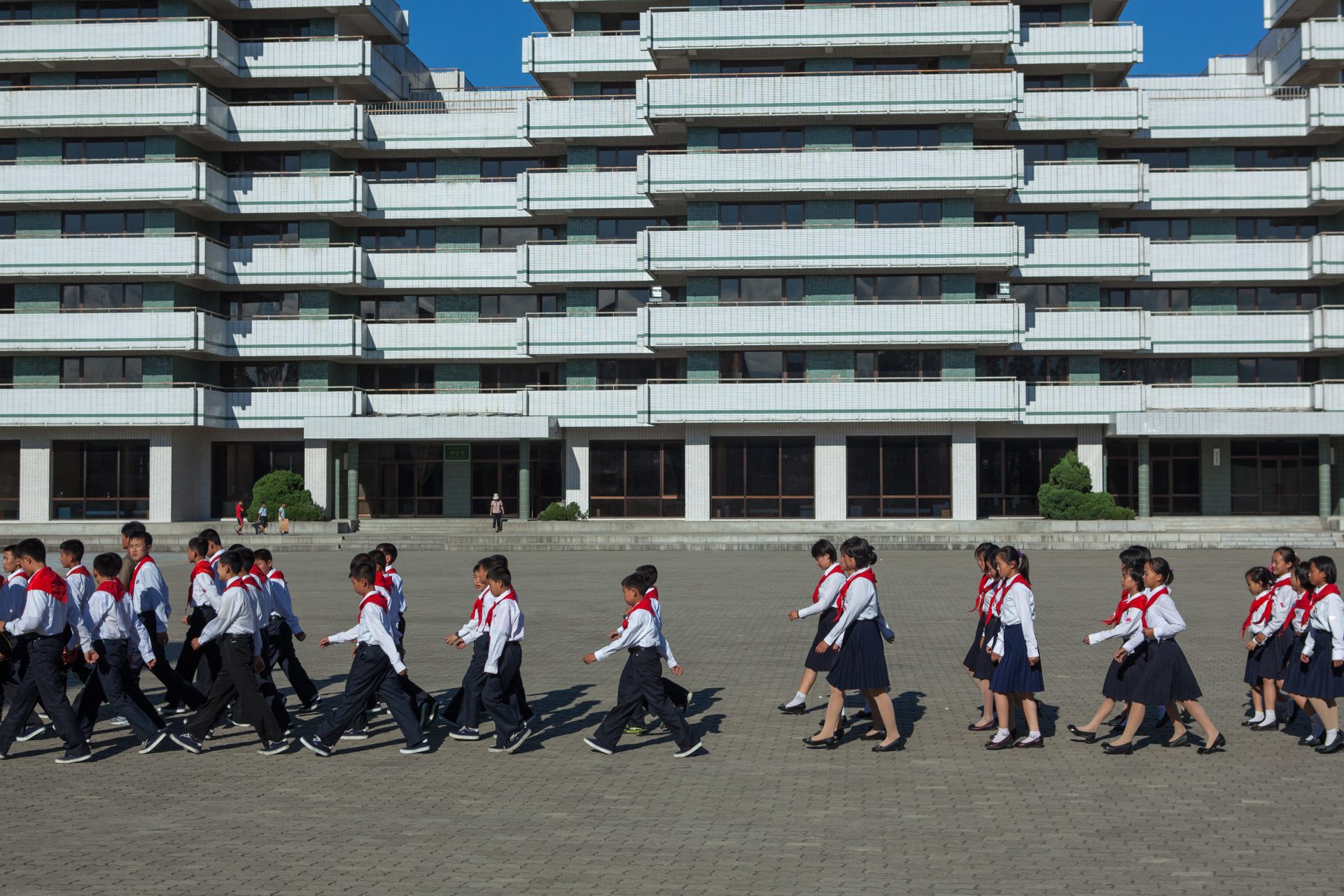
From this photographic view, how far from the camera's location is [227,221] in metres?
52.3

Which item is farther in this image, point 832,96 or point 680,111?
point 680,111

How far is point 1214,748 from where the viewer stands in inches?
445

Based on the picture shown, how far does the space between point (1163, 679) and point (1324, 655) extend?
1461mm

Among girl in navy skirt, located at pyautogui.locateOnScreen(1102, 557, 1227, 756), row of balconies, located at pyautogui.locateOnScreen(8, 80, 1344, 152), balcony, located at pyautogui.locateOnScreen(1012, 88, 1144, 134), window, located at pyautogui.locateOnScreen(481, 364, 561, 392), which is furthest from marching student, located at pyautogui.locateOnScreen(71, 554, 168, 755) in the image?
balcony, located at pyautogui.locateOnScreen(1012, 88, 1144, 134)

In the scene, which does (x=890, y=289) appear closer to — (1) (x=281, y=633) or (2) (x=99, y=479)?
(2) (x=99, y=479)

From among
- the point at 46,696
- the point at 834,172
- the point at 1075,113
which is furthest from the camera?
the point at 1075,113

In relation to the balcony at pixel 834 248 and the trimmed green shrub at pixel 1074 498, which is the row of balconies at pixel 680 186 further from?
the trimmed green shrub at pixel 1074 498

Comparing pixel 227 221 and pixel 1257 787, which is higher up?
pixel 227 221

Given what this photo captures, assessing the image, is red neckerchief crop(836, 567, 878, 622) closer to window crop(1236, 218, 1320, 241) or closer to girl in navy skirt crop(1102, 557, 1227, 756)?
girl in navy skirt crop(1102, 557, 1227, 756)

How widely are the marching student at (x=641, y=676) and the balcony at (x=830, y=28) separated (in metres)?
39.0

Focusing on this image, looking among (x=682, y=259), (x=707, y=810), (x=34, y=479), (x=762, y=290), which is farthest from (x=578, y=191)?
(x=707, y=810)

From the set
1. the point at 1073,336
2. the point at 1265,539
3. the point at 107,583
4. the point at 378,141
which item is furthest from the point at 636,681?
the point at 378,141

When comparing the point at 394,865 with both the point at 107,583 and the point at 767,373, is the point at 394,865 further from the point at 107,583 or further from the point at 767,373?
the point at 767,373

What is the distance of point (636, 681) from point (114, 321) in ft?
142
